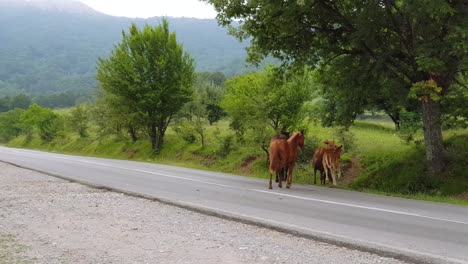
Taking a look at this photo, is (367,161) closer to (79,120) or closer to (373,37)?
(373,37)

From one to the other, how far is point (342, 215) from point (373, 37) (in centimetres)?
836

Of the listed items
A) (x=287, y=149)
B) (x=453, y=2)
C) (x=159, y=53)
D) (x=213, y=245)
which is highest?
(x=159, y=53)

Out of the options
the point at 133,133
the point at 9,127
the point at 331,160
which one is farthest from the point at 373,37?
the point at 9,127

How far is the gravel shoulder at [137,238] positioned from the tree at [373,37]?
321 inches

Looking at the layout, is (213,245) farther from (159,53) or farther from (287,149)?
(159,53)

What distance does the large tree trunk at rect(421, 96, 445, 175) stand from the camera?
16.9 metres

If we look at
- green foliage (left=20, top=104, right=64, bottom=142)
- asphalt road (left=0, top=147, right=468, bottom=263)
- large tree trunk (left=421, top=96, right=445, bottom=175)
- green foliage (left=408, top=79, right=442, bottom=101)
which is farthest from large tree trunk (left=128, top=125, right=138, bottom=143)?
green foliage (left=408, top=79, right=442, bottom=101)

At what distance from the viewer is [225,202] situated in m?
12.6

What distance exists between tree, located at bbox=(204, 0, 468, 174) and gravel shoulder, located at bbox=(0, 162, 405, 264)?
816 centimetres

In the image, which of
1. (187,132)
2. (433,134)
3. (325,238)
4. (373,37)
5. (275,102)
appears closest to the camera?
(325,238)

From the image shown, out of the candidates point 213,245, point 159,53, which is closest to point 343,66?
point 213,245

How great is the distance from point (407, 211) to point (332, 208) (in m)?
1.73

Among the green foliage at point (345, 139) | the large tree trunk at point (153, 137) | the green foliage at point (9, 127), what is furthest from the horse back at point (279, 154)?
the green foliage at point (9, 127)

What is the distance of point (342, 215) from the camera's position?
419 inches
